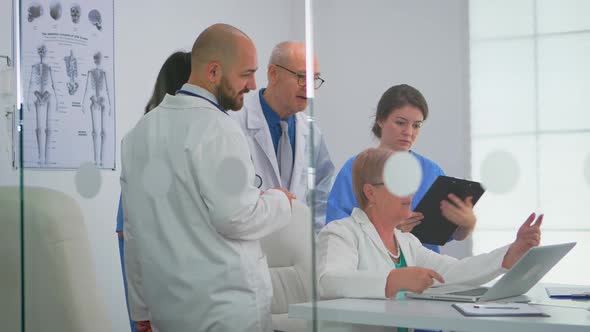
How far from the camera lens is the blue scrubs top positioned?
181 cm

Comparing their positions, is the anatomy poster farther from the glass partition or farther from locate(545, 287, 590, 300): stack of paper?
locate(545, 287, 590, 300): stack of paper

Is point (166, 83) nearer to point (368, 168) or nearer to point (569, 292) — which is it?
point (368, 168)

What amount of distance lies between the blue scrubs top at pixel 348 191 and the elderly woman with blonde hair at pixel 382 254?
0.01 m

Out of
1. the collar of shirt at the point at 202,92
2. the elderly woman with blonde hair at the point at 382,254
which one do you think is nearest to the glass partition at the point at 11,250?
the collar of shirt at the point at 202,92

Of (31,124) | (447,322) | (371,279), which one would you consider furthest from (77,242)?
(447,322)

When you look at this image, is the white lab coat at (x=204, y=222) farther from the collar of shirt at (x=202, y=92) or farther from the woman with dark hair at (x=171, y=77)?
the woman with dark hair at (x=171, y=77)

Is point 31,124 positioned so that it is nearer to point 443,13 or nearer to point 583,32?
point 443,13

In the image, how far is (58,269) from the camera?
218 cm

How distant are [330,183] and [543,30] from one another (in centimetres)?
64

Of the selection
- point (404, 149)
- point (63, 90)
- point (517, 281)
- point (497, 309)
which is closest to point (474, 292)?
point (517, 281)

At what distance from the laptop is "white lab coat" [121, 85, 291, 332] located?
15.5 inches

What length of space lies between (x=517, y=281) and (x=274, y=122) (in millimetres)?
693

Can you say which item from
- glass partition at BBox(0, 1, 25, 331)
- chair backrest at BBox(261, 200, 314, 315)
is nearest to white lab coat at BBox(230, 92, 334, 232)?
chair backrest at BBox(261, 200, 314, 315)

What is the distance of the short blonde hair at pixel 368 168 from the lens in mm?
1834
